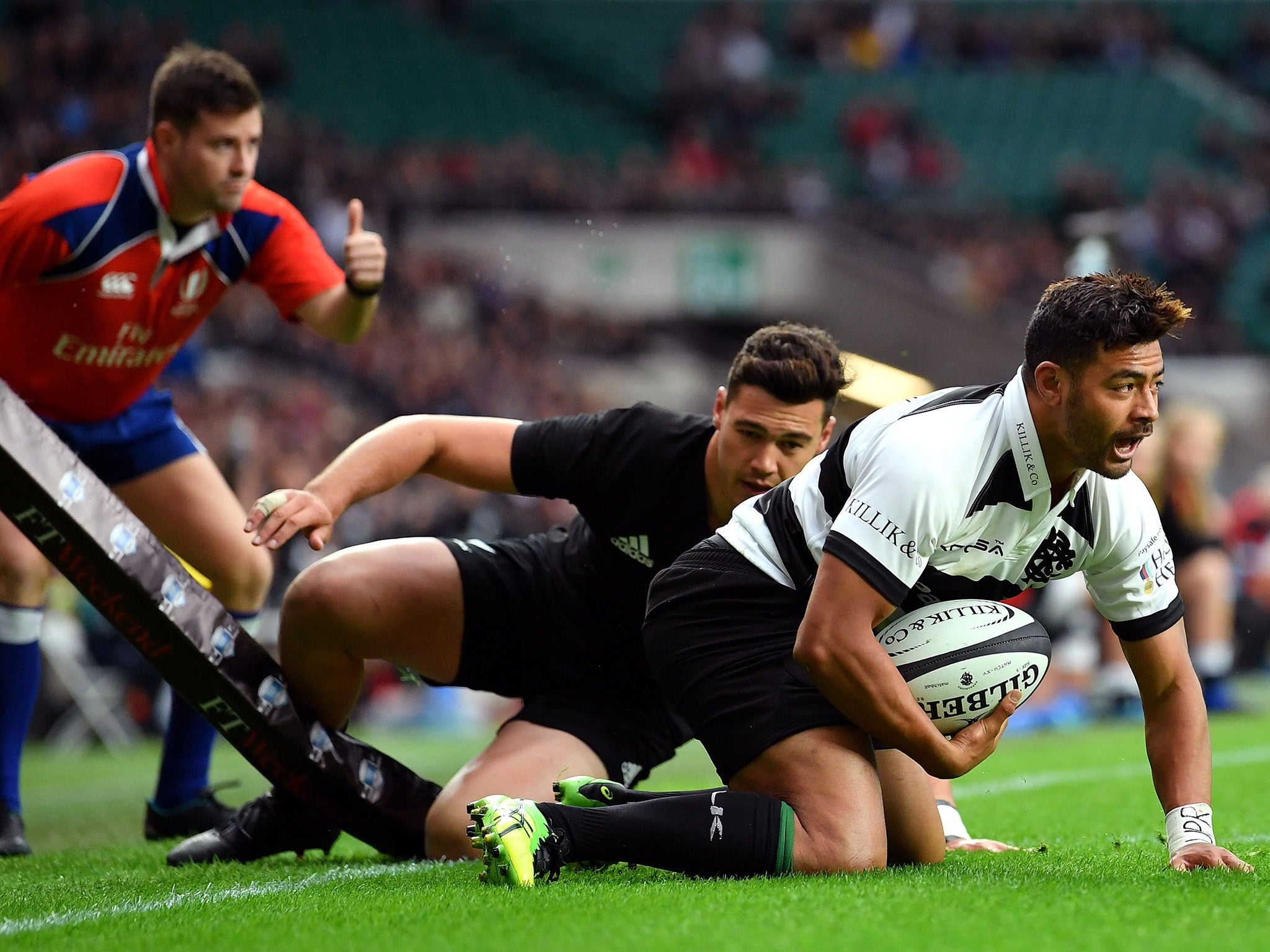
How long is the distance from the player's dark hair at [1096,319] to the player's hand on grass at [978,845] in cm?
148

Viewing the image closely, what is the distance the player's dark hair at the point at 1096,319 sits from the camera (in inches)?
125

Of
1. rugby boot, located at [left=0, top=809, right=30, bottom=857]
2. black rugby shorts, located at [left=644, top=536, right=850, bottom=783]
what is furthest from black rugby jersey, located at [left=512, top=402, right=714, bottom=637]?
rugby boot, located at [left=0, top=809, right=30, bottom=857]

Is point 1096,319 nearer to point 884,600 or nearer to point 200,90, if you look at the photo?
point 884,600

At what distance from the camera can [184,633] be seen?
13.5ft

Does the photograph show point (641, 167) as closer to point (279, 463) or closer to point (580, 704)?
point (279, 463)

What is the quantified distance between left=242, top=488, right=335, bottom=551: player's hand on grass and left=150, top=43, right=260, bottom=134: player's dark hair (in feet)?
5.21

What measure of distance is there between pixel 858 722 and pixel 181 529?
2.66 m

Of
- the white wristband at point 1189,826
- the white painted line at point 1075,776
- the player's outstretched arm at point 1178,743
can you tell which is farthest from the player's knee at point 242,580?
the white wristband at point 1189,826

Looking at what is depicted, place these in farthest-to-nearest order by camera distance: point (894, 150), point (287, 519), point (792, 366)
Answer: point (894, 150) < point (792, 366) < point (287, 519)

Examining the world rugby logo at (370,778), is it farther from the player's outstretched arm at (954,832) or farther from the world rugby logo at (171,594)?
the player's outstretched arm at (954,832)

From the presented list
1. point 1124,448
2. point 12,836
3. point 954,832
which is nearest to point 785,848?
point 954,832

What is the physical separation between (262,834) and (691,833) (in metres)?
1.51

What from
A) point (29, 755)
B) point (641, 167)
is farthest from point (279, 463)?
point (641, 167)

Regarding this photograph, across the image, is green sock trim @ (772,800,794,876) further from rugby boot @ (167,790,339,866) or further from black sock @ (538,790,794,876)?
rugby boot @ (167,790,339,866)
